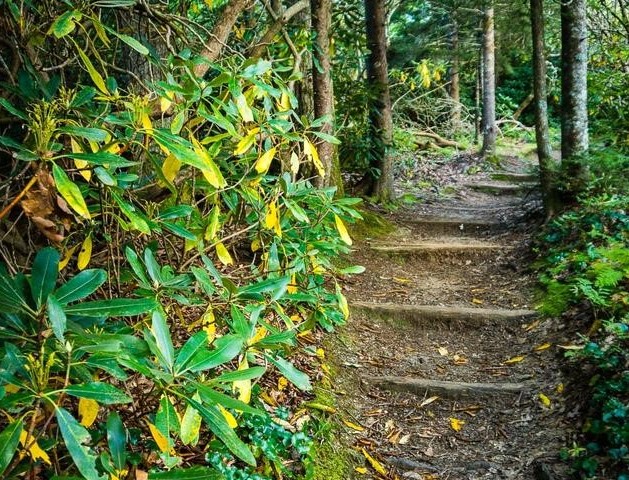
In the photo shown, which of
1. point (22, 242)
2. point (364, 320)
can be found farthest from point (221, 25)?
point (364, 320)

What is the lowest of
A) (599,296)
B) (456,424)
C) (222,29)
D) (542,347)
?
(456,424)

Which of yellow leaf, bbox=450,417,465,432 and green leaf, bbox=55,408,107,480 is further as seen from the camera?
yellow leaf, bbox=450,417,465,432

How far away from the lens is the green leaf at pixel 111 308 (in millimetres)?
1261

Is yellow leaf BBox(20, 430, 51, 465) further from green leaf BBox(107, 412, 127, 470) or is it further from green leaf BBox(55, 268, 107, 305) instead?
green leaf BBox(55, 268, 107, 305)

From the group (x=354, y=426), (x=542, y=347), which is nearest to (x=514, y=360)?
(x=542, y=347)

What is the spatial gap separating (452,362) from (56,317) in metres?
3.17

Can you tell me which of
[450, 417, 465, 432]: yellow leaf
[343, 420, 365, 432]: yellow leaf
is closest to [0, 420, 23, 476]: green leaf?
[343, 420, 365, 432]: yellow leaf

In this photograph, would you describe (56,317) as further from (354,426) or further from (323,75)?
(323,75)

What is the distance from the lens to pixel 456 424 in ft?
10.5

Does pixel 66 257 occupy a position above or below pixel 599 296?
above

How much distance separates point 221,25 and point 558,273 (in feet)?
10.8

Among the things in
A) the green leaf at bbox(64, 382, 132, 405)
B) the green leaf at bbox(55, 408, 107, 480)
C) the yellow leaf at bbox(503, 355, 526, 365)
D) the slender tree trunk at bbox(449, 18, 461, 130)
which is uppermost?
the slender tree trunk at bbox(449, 18, 461, 130)

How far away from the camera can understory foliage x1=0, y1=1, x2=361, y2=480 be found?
3.92ft

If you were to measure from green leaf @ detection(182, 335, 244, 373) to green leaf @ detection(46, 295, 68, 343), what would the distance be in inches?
10.7
